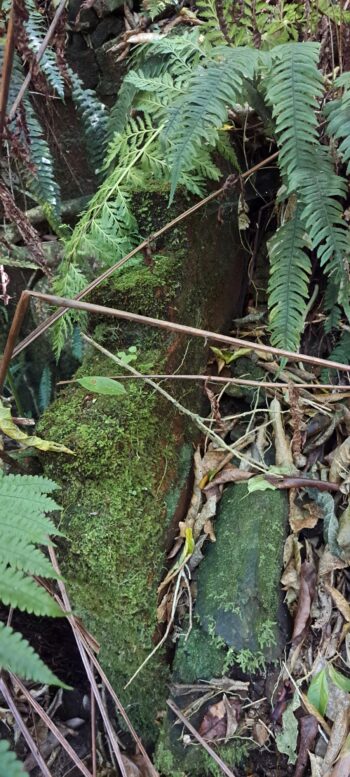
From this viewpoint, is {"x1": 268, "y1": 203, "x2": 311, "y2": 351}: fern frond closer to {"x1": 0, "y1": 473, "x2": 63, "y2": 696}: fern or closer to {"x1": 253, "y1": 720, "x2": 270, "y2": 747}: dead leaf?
{"x1": 0, "y1": 473, "x2": 63, "y2": 696}: fern

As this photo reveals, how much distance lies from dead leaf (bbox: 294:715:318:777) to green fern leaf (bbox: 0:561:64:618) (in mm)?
999

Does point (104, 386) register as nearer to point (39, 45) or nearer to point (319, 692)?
point (319, 692)

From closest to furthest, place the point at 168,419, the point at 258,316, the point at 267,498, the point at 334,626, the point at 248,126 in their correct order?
the point at 334,626
the point at 267,498
the point at 168,419
the point at 248,126
the point at 258,316

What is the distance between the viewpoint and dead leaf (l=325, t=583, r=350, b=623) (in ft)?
5.60

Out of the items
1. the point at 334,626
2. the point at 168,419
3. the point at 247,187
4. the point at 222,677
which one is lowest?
the point at 222,677

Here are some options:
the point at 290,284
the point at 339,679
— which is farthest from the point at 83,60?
the point at 339,679

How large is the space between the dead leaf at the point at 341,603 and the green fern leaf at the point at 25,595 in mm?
1045

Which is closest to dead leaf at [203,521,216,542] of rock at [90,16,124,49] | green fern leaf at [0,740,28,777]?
green fern leaf at [0,740,28,777]

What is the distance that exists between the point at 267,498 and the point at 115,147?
154 centimetres

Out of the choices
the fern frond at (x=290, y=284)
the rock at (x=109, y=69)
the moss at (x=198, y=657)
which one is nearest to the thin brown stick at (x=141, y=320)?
the fern frond at (x=290, y=284)

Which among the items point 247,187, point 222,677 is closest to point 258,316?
point 247,187

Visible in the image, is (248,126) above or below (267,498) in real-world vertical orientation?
above

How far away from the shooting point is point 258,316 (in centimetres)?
244

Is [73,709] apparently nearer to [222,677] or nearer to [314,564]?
[222,677]
